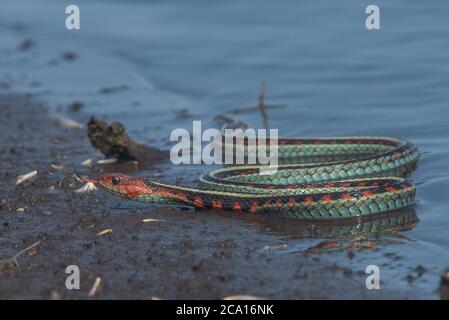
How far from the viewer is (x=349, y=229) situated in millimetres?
12266

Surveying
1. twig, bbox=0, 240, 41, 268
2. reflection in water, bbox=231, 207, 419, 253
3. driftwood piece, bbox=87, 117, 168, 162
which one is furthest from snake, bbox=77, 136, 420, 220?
twig, bbox=0, 240, 41, 268

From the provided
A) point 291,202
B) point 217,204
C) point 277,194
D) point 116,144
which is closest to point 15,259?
point 217,204

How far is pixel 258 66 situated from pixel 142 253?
10.7 m

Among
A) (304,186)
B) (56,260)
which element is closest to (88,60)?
(304,186)

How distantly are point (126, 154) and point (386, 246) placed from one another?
18.3ft

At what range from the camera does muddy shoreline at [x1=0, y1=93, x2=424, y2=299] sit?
9.98 meters

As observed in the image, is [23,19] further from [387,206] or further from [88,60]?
[387,206]

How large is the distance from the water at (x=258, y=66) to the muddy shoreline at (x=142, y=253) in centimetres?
269

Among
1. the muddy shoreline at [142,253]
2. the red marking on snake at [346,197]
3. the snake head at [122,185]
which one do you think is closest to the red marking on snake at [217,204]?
the muddy shoreline at [142,253]

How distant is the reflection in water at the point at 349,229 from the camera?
11586mm

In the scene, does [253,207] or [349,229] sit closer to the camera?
[349,229]

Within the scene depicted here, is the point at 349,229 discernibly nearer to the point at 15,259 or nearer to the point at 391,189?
the point at 391,189

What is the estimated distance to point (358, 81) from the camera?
19.4 meters

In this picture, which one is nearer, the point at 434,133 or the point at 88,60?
the point at 434,133
